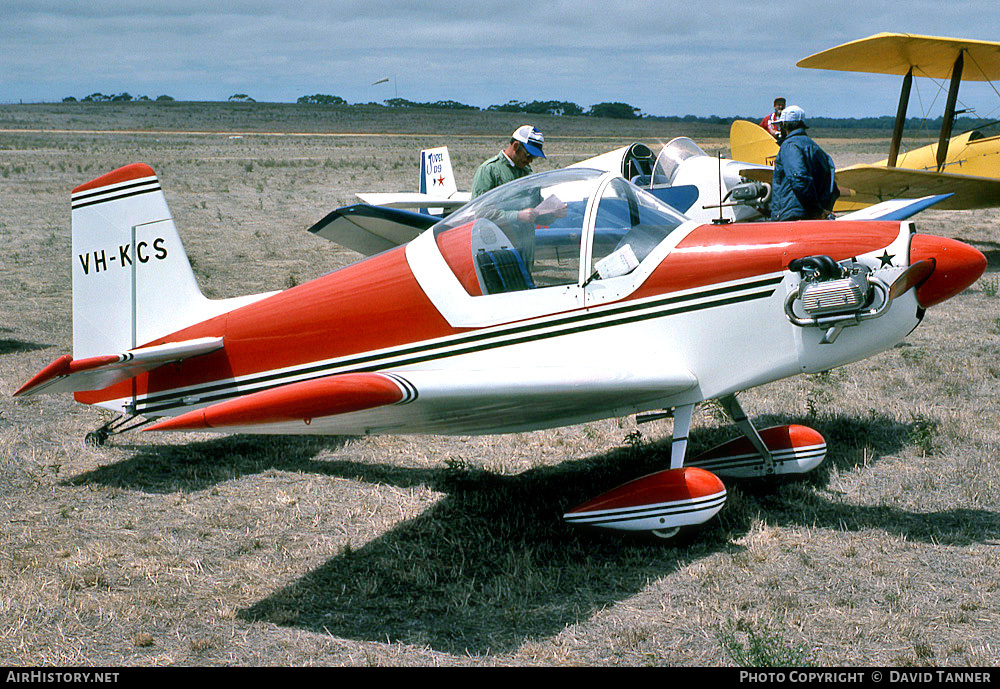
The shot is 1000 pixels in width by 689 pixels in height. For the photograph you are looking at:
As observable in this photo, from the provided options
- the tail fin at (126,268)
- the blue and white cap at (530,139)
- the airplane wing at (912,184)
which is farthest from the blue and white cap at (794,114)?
the airplane wing at (912,184)

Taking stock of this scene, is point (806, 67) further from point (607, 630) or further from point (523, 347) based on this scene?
point (607, 630)

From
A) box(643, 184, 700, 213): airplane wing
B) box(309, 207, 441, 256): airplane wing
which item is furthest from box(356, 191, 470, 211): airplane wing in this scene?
box(643, 184, 700, 213): airplane wing

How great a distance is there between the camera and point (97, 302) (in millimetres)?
5250

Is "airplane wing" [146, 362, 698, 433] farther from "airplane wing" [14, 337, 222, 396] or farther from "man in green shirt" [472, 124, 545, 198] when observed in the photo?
"man in green shirt" [472, 124, 545, 198]

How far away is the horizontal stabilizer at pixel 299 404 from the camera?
3.21m

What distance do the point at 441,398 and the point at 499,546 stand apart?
118 centimetres

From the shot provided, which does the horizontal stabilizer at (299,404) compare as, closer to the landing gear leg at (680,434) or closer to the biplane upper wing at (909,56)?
the landing gear leg at (680,434)

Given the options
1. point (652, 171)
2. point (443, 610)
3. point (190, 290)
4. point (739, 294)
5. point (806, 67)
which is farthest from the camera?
point (806, 67)

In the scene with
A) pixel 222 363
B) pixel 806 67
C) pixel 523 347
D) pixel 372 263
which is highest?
pixel 806 67

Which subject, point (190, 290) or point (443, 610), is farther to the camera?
point (190, 290)

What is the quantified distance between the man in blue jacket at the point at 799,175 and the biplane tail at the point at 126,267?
174 inches

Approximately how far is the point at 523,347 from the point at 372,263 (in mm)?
1035

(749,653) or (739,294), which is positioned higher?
(739,294)

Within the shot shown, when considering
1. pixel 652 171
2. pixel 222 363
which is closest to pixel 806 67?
pixel 652 171
